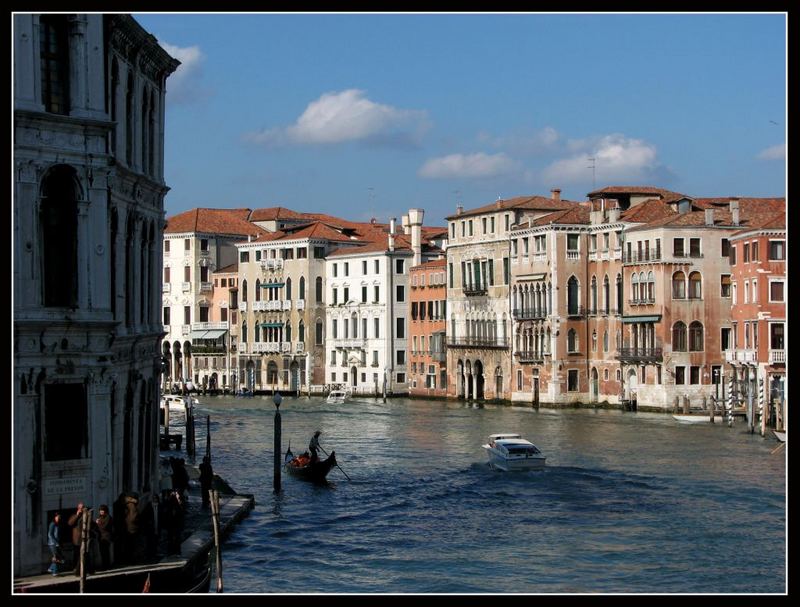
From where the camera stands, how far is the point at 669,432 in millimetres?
37438

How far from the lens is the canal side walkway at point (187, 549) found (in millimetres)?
13023

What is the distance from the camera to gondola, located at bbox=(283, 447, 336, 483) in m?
27.4

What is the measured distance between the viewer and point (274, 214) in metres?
72.7

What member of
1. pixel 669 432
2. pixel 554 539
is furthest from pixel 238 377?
pixel 554 539

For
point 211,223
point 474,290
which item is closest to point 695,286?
point 474,290

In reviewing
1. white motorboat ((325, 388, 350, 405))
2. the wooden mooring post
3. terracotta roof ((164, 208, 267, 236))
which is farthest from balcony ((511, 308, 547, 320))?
the wooden mooring post

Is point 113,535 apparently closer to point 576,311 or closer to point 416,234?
point 576,311

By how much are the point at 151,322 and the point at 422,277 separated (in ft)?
139

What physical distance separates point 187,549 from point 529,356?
119 ft

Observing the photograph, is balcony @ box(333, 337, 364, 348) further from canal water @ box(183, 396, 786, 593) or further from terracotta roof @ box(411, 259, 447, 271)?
canal water @ box(183, 396, 786, 593)

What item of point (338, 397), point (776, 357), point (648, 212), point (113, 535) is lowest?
point (338, 397)

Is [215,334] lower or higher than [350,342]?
higher

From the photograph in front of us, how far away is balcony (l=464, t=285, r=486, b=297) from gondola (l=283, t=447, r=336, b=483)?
27.4 m

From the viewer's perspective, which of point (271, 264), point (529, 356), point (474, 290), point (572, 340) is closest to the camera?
point (572, 340)
